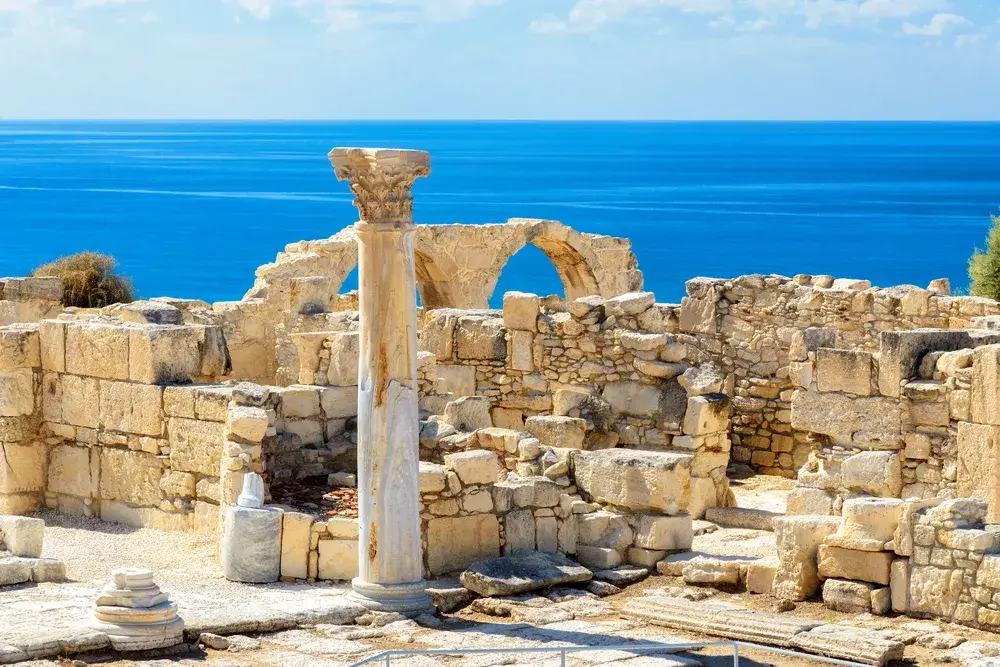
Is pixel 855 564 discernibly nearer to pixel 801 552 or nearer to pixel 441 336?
pixel 801 552

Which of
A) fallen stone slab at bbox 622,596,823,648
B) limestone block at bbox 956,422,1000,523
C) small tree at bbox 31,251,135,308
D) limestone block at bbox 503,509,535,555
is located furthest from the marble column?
small tree at bbox 31,251,135,308

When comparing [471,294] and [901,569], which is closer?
[901,569]

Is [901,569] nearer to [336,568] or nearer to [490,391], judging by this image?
[336,568]

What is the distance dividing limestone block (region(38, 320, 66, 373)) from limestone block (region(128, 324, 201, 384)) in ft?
2.61

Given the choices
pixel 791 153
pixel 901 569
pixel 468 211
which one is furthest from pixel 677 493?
pixel 791 153

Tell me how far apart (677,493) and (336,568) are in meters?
2.40

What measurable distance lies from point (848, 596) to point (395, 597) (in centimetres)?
279

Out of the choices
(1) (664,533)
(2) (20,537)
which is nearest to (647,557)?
(1) (664,533)

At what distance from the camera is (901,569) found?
1000cm

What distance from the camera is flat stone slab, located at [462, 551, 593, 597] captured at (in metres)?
10.9

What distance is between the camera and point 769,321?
1741 centimetres

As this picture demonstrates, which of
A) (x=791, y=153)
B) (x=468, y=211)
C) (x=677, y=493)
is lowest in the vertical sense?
(x=677, y=493)

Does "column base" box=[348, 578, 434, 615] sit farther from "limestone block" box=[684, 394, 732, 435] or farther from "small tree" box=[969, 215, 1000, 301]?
"small tree" box=[969, 215, 1000, 301]

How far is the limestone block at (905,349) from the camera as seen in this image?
12500 mm
